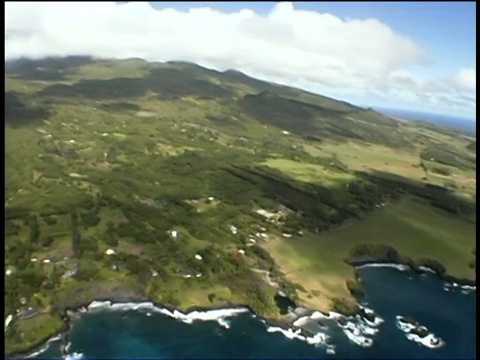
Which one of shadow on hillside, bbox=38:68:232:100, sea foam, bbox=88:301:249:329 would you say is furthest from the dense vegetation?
shadow on hillside, bbox=38:68:232:100

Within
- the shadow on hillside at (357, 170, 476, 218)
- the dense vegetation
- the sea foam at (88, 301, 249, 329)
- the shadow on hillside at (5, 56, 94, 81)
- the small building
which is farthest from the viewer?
the shadow on hillside at (5, 56, 94, 81)

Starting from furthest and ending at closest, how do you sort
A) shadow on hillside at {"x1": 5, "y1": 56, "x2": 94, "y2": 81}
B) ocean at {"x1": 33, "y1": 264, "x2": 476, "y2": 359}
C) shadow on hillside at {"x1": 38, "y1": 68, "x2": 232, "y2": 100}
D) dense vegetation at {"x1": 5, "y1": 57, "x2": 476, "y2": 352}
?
shadow on hillside at {"x1": 5, "y1": 56, "x2": 94, "y2": 81}, shadow on hillside at {"x1": 38, "y1": 68, "x2": 232, "y2": 100}, dense vegetation at {"x1": 5, "y1": 57, "x2": 476, "y2": 352}, ocean at {"x1": 33, "y1": 264, "x2": 476, "y2": 359}

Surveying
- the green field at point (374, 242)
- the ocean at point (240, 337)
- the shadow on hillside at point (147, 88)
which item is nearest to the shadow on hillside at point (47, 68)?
the shadow on hillside at point (147, 88)

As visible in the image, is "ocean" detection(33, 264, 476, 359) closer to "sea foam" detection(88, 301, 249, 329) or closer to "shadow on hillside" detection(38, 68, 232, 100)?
"sea foam" detection(88, 301, 249, 329)

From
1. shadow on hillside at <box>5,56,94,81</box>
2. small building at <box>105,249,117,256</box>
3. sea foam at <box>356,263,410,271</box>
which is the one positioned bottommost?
small building at <box>105,249,117,256</box>

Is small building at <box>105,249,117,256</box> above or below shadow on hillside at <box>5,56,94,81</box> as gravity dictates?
below

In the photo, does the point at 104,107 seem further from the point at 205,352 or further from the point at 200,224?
the point at 205,352

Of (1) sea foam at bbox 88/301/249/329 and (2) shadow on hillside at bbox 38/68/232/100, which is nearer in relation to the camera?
(1) sea foam at bbox 88/301/249/329

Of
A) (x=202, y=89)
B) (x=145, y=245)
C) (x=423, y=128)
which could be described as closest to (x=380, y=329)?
(x=145, y=245)

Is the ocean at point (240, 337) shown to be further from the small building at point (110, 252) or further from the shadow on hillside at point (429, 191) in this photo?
the shadow on hillside at point (429, 191)
